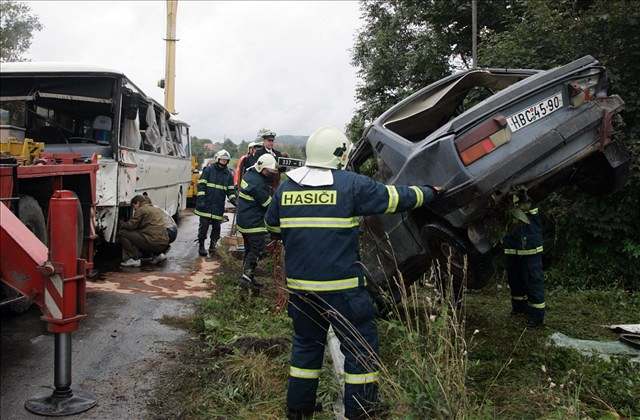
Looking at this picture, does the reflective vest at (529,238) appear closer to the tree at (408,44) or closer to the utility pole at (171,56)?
the tree at (408,44)

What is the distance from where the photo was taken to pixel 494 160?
11.6 feet

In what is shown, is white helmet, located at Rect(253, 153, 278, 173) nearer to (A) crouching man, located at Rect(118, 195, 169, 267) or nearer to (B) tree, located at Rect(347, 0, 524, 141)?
(A) crouching man, located at Rect(118, 195, 169, 267)

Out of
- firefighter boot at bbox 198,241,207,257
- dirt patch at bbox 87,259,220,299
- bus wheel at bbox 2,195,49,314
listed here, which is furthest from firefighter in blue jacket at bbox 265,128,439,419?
firefighter boot at bbox 198,241,207,257

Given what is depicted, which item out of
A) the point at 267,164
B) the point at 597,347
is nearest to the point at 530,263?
the point at 597,347

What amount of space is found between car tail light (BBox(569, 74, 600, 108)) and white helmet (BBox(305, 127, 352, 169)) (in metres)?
1.47

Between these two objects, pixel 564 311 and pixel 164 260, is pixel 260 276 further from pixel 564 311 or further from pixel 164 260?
pixel 564 311

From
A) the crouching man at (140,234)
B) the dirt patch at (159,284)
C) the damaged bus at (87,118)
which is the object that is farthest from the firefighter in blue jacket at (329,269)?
the crouching man at (140,234)

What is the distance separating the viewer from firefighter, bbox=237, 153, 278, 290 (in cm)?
678

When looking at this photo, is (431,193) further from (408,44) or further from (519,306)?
(408,44)

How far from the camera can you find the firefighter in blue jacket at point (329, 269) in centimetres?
323

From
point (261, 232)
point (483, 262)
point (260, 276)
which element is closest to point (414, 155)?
point (483, 262)

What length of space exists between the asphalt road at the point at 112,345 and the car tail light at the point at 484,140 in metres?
2.47

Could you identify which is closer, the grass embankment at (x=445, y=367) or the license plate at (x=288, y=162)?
the grass embankment at (x=445, y=367)

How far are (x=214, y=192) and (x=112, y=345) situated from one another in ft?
16.5
